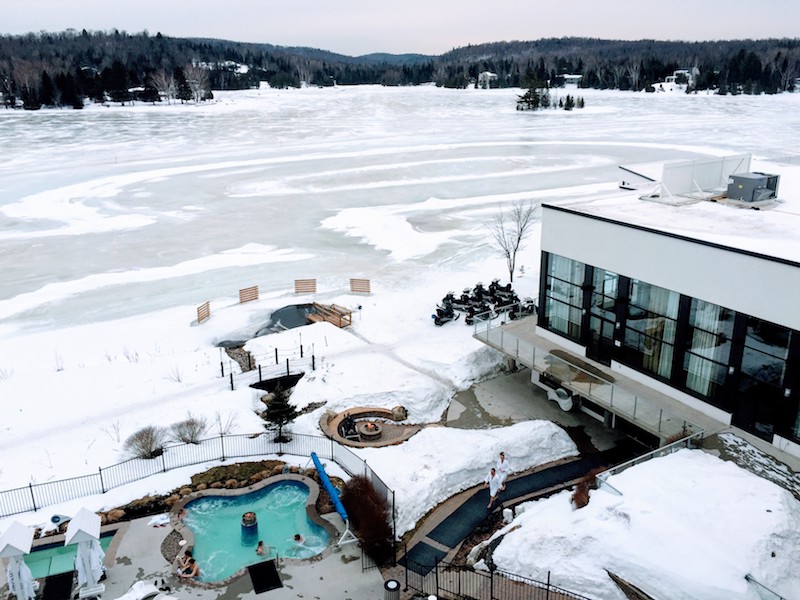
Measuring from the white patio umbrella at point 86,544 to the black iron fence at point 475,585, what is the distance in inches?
241

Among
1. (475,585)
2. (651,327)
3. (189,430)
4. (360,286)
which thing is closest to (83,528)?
(189,430)

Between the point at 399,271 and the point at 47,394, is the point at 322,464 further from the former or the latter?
the point at 399,271

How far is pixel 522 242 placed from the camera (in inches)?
1511

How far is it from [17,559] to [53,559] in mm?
2172

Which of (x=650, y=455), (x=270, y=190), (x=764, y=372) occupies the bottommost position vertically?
(x=650, y=455)

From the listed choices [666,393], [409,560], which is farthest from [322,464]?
[666,393]

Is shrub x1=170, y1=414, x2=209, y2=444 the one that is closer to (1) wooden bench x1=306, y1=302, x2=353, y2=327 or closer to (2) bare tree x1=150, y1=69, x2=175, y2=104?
(1) wooden bench x1=306, y1=302, x2=353, y2=327

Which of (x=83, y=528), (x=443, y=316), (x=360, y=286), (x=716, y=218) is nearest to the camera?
(x=83, y=528)

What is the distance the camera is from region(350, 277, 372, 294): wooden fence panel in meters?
30.7

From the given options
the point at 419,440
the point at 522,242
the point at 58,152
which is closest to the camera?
the point at 419,440

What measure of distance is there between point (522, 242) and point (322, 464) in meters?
24.0

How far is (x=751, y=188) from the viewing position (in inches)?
852

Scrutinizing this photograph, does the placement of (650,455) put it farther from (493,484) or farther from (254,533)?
(254,533)

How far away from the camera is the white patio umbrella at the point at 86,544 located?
12562 millimetres
